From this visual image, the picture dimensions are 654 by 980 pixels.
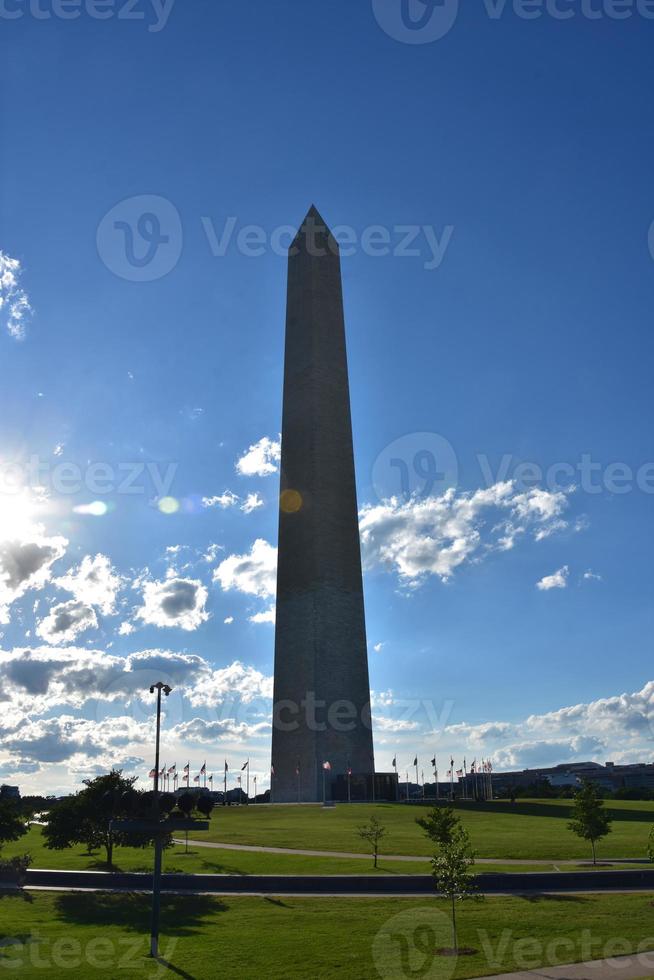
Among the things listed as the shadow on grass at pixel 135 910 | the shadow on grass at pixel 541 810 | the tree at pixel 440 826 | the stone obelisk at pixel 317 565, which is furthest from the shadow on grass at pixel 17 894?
the stone obelisk at pixel 317 565

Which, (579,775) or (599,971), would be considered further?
(579,775)

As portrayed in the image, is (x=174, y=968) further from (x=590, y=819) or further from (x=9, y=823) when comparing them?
(x=590, y=819)

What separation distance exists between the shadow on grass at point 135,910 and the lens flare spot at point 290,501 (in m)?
51.8

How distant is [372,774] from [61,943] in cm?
5511

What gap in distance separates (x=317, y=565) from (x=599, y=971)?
5877 cm

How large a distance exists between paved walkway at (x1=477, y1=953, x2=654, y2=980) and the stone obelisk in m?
54.9

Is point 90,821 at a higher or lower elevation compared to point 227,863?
higher

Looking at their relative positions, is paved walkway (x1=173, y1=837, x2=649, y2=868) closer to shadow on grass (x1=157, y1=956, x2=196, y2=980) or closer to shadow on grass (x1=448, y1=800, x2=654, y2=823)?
shadow on grass (x1=157, y1=956, x2=196, y2=980)

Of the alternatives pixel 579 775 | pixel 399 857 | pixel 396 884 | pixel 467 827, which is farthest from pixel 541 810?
pixel 579 775

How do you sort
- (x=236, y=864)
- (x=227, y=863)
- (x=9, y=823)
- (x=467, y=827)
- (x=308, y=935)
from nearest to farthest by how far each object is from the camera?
(x=308, y=935), (x=9, y=823), (x=236, y=864), (x=227, y=863), (x=467, y=827)

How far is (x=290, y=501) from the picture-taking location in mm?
80875

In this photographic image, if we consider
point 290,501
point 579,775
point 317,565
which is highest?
point 290,501

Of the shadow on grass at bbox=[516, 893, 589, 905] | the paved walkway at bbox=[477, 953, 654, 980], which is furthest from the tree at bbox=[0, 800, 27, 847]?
the paved walkway at bbox=[477, 953, 654, 980]

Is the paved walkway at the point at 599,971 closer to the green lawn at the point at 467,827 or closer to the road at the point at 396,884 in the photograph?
the road at the point at 396,884
